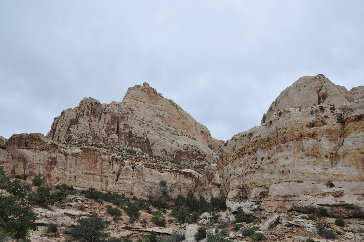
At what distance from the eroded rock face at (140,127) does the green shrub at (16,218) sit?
24353 millimetres

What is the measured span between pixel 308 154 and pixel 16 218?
74.9 ft

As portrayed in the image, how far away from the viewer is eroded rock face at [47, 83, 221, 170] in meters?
51.1

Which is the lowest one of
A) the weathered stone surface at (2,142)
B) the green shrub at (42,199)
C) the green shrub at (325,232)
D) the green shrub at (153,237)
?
the green shrub at (153,237)

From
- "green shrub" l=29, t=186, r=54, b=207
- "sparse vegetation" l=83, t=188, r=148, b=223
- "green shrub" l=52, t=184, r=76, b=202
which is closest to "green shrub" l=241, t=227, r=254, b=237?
"sparse vegetation" l=83, t=188, r=148, b=223

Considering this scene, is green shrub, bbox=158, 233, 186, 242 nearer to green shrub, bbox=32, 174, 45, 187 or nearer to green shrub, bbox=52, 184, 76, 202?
green shrub, bbox=52, 184, 76, 202

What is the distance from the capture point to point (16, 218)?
76.4 ft

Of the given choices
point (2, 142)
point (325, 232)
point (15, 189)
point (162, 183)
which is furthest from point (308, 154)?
point (2, 142)

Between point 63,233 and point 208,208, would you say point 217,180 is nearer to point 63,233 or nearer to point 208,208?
point 208,208

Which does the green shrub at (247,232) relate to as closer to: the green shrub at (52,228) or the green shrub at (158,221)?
the green shrub at (158,221)

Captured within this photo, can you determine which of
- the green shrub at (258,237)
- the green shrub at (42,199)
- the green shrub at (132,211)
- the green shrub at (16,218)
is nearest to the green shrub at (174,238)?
the green shrub at (132,211)

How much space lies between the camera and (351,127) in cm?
2542

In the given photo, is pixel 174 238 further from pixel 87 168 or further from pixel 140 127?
pixel 140 127

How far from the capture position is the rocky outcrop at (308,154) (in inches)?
961

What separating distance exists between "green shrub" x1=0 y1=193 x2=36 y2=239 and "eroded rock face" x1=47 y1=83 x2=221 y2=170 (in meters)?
24.4
